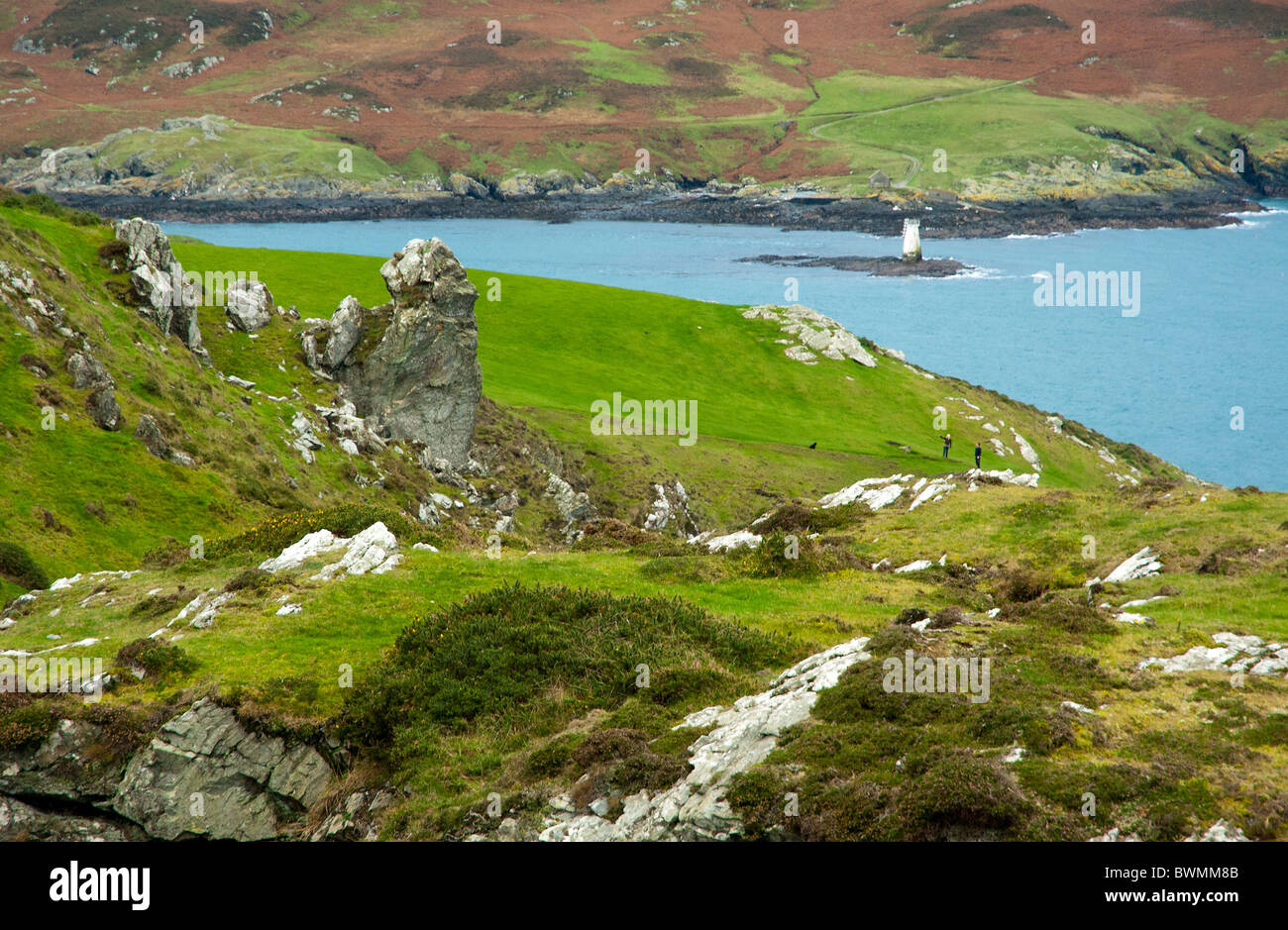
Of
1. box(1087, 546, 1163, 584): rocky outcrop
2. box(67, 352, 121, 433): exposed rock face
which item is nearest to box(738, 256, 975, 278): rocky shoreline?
box(67, 352, 121, 433): exposed rock face

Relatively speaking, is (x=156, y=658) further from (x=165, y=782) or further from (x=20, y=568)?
(x=20, y=568)

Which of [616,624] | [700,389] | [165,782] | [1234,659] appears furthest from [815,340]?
[165,782]

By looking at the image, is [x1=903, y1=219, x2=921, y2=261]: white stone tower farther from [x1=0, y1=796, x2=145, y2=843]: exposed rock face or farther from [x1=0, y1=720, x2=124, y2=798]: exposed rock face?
[x1=0, y1=796, x2=145, y2=843]: exposed rock face

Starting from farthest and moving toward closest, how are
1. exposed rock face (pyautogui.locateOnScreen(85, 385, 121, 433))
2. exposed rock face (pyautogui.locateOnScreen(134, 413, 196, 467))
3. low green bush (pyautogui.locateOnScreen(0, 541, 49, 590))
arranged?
exposed rock face (pyautogui.locateOnScreen(134, 413, 196, 467))
exposed rock face (pyautogui.locateOnScreen(85, 385, 121, 433))
low green bush (pyautogui.locateOnScreen(0, 541, 49, 590))

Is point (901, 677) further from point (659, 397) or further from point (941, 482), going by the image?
point (659, 397)

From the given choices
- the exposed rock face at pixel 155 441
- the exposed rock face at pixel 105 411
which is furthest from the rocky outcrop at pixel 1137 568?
the exposed rock face at pixel 105 411

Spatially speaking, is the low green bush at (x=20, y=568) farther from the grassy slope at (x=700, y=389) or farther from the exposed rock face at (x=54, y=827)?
the grassy slope at (x=700, y=389)
